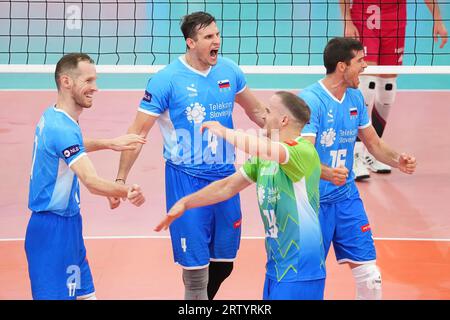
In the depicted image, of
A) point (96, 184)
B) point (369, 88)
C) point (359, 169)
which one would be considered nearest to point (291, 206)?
point (96, 184)

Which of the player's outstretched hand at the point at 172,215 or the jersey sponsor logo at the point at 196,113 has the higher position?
the jersey sponsor logo at the point at 196,113

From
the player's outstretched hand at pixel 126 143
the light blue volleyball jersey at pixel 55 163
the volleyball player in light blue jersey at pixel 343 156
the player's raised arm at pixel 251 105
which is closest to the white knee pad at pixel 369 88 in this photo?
the player's raised arm at pixel 251 105

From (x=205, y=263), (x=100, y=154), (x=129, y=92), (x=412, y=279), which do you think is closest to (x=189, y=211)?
(x=205, y=263)

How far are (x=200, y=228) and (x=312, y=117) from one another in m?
1.29

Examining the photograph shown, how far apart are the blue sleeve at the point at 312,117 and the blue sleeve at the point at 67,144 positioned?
1888mm

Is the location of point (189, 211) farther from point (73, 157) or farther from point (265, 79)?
point (265, 79)

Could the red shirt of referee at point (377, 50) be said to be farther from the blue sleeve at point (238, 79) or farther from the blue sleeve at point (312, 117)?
the blue sleeve at point (312, 117)

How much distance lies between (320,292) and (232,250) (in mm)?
1549

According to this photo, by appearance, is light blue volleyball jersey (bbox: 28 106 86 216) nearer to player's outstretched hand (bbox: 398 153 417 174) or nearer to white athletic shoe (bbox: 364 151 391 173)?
player's outstretched hand (bbox: 398 153 417 174)

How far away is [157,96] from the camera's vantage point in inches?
312

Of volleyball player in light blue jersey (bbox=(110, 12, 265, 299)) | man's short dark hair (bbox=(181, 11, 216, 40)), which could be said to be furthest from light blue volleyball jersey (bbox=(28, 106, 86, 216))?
man's short dark hair (bbox=(181, 11, 216, 40))

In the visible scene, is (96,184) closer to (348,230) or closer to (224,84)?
(224,84)

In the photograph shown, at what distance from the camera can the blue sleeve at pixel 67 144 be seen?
6.73m
